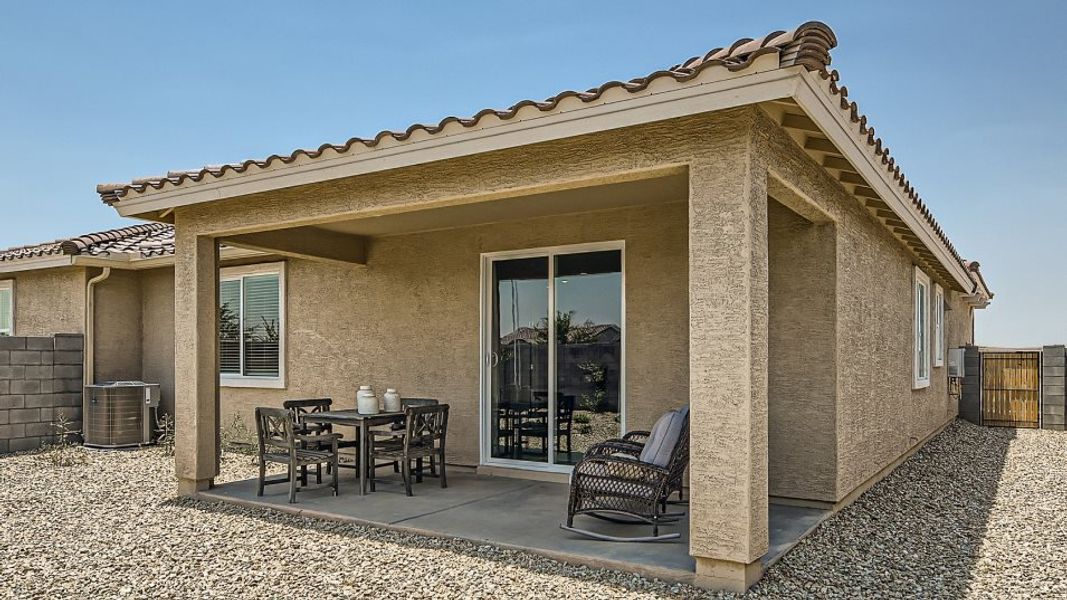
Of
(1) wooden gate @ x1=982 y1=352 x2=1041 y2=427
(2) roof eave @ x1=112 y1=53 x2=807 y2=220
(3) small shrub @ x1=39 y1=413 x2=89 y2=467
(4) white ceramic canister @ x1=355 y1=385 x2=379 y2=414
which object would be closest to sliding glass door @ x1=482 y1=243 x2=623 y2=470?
(4) white ceramic canister @ x1=355 y1=385 x2=379 y2=414

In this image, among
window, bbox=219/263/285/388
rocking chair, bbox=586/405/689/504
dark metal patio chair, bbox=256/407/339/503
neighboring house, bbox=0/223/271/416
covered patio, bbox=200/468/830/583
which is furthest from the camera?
neighboring house, bbox=0/223/271/416

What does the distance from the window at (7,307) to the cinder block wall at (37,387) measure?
105 inches

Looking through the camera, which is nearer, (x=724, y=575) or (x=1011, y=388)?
(x=724, y=575)

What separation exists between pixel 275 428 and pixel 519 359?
2.70 m

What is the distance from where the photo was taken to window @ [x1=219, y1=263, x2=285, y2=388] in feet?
34.8

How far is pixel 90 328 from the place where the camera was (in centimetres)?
1180

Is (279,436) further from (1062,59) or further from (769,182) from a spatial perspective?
(1062,59)

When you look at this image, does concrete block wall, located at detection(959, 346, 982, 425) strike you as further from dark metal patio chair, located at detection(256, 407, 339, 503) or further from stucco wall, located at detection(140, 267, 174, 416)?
stucco wall, located at detection(140, 267, 174, 416)

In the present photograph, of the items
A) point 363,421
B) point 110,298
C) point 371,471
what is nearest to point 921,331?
point 371,471

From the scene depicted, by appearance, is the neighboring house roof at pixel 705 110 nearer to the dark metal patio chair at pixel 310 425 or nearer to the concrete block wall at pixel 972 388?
the dark metal patio chair at pixel 310 425

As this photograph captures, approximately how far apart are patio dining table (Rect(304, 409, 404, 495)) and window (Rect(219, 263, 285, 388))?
319 cm

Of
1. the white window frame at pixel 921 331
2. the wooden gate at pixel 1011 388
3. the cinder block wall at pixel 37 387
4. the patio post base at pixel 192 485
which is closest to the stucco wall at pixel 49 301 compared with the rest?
the cinder block wall at pixel 37 387

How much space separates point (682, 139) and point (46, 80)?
14.5 m

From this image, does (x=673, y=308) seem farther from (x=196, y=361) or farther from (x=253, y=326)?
(x=253, y=326)
